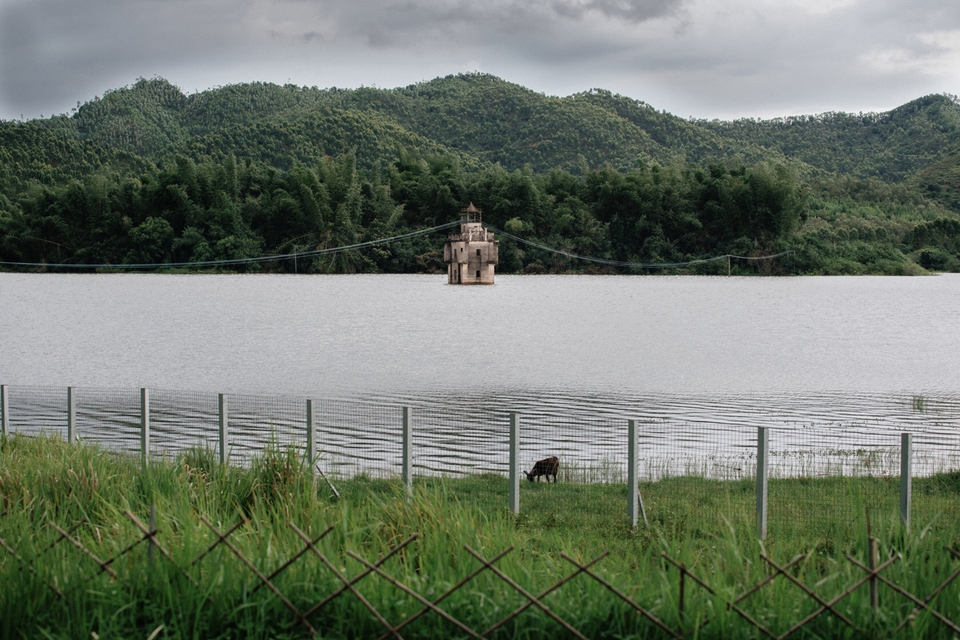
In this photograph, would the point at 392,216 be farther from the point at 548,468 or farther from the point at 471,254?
the point at 548,468

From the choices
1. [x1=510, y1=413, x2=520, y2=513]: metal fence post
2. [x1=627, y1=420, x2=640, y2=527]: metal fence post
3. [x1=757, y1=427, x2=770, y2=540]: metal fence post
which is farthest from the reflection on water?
[x1=510, y1=413, x2=520, y2=513]: metal fence post

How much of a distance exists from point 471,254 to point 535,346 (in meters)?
43.7

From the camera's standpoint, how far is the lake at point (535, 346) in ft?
76.1

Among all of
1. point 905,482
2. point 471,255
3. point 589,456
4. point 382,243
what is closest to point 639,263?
point 471,255

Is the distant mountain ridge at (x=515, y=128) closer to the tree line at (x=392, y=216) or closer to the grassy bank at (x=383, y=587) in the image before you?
the tree line at (x=392, y=216)

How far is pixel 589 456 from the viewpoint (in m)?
13.4

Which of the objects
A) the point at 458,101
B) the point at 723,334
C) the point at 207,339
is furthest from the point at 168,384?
the point at 458,101

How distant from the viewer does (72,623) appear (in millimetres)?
4109

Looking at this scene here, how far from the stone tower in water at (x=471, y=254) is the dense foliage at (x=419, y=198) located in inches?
511

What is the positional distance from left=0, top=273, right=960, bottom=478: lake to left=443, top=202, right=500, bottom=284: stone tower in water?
2.84 m

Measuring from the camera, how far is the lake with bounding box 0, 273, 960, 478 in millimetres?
23203

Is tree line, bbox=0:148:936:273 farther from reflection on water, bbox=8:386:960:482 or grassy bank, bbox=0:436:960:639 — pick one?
grassy bank, bbox=0:436:960:639

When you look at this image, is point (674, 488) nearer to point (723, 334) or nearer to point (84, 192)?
point (723, 334)

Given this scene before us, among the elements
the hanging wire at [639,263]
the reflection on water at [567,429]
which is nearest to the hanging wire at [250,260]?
the hanging wire at [639,263]
